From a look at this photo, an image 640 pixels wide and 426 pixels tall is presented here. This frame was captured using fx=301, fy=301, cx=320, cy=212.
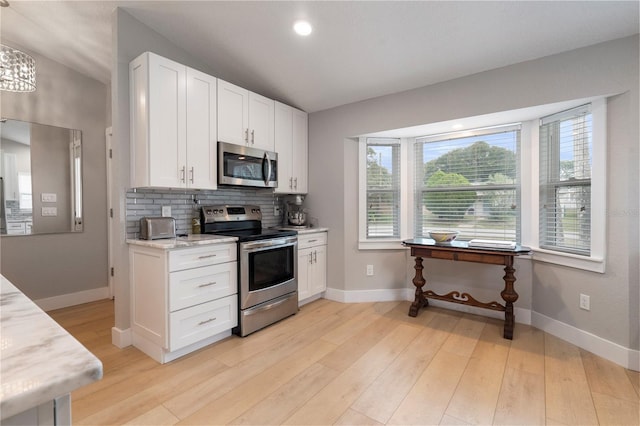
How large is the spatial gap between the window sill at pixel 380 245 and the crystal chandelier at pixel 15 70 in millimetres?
3479

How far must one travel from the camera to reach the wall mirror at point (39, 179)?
3.22 meters

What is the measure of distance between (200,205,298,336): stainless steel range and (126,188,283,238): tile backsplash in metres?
0.14

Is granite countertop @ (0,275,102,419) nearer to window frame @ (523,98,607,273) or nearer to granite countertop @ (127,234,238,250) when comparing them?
granite countertop @ (127,234,238,250)

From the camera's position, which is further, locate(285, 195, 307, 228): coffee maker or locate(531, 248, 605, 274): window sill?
locate(285, 195, 307, 228): coffee maker

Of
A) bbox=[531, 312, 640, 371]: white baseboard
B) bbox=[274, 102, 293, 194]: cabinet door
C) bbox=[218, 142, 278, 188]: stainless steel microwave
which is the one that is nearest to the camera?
bbox=[531, 312, 640, 371]: white baseboard

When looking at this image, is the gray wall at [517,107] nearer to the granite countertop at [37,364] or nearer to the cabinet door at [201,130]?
the cabinet door at [201,130]

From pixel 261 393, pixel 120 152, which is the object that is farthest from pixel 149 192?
pixel 261 393

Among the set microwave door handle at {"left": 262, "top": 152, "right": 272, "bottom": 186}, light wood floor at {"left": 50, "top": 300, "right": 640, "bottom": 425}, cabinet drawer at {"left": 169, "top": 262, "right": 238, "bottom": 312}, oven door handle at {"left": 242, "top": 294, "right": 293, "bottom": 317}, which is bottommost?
light wood floor at {"left": 50, "top": 300, "right": 640, "bottom": 425}

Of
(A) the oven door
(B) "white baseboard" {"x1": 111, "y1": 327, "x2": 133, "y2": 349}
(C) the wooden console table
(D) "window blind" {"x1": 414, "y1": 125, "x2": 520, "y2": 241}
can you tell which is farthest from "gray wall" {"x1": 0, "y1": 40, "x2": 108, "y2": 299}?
(D) "window blind" {"x1": 414, "y1": 125, "x2": 520, "y2": 241}

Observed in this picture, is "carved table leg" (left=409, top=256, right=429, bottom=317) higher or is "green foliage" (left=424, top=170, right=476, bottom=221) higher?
"green foliage" (left=424, top=170, right=476, bottom=221)

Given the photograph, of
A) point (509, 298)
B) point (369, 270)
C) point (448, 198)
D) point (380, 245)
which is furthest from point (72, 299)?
point (509, 298)

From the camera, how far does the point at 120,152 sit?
2.54 meters

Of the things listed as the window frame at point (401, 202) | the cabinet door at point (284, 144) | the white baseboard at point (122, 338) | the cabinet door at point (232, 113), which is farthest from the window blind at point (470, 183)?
the white baseboard at point (122, 338)

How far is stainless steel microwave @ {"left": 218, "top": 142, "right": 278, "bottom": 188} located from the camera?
2.94 m
